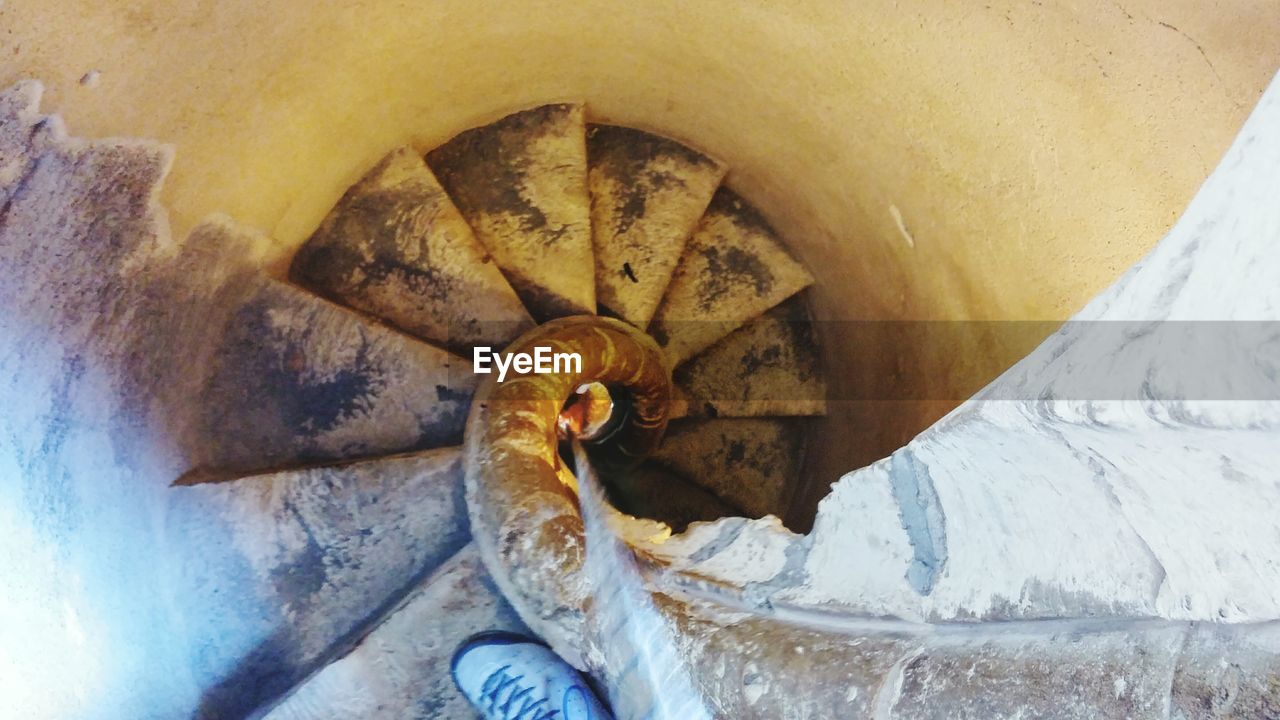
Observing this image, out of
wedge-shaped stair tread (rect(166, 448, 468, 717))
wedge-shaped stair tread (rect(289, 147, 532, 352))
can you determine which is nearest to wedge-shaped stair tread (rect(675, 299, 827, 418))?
wedge-shaped stair tread (rect(289, 147, 532, 352))

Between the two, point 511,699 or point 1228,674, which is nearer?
point 1228,674

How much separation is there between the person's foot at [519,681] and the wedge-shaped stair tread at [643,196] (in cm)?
169


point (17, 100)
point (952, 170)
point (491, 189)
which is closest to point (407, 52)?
point (491, 189)

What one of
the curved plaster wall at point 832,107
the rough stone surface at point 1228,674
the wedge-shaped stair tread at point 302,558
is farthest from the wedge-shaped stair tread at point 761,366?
the rough stone surface at point 1228,674

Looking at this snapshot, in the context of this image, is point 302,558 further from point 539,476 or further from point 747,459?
point 747,459

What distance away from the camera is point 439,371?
2932 mm

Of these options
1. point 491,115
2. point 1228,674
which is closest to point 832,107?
point 491,115

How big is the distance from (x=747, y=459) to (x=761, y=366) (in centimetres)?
44

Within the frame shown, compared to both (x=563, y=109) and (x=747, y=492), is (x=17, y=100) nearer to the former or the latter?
(x=563, y=109)

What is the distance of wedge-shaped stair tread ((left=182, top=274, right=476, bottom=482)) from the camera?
2799 millimetres

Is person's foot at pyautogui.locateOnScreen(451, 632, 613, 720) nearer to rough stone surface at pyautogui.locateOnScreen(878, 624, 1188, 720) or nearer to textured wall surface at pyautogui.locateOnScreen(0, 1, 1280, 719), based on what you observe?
textured wall surface at pyautogui.locateOnScreen(0, 1, 1280, 719)

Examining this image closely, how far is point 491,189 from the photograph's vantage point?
3410mm

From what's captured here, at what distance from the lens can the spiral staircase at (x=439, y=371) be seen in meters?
2.63

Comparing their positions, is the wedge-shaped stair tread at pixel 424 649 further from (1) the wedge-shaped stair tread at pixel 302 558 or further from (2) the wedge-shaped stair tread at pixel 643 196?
(2) the wedge-shaped stair tread at pixel 643 196
